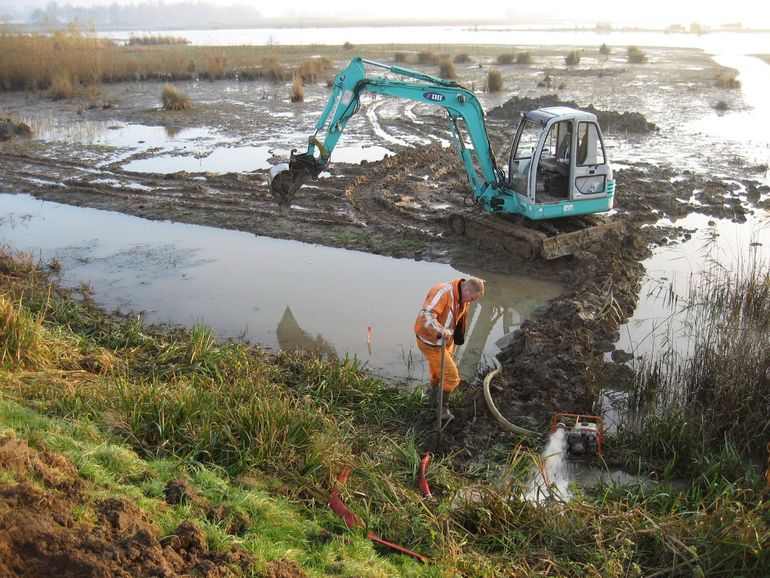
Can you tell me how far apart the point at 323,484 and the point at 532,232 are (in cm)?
731

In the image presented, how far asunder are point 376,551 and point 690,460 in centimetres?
368

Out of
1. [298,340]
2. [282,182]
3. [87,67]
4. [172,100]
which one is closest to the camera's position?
[298,340]

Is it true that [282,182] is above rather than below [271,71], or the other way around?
below

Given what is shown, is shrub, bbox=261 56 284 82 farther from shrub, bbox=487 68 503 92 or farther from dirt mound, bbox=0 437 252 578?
dirt mound, bbox=0 437 252 578

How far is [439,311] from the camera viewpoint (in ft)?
25.4

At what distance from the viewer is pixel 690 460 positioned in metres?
7.05

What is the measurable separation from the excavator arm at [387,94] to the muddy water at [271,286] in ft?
5.09

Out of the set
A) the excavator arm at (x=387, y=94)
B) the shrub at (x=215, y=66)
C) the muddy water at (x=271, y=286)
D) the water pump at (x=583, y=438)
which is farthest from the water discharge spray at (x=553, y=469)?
the shrub at (x=215, y=66)

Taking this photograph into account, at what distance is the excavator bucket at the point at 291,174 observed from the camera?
12469 mm

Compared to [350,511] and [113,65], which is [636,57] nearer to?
[113,65]

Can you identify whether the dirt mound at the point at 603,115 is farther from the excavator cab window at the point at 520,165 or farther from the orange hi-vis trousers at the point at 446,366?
the orange hi-vis trousers at the point at 446,366

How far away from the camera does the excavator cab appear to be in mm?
11531

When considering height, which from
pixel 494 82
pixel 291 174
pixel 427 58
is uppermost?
pixel 427 58

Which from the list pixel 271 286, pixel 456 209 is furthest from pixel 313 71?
pixel 271 286
